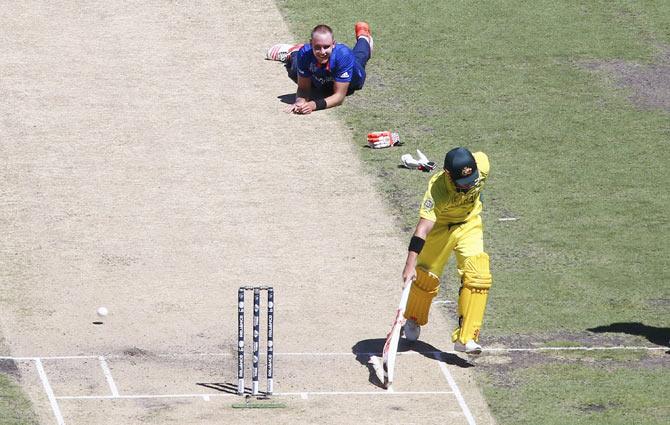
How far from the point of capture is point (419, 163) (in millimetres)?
20391

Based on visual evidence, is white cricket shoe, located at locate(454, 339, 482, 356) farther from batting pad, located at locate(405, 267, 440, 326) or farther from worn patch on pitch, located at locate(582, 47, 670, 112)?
worn patch on pitch, located at locate(582, 47, 670, 112)

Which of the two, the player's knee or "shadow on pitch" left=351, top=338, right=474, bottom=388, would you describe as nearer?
the player's knee

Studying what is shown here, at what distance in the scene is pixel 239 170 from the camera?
20.5 metres

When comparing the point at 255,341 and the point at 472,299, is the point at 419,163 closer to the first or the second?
the point at 472,299

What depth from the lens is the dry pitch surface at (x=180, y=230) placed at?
48.1 ft

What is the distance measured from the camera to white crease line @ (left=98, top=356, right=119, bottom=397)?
14.5 m

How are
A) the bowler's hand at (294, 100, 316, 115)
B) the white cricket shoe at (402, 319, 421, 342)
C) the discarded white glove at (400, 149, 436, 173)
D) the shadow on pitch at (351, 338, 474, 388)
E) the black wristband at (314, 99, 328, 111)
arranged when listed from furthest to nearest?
1. the black wristband at (314, 99, 328, 111)
2. the bowler's hand at (294, 100, 316, 115)
3. the discarded white glove at (400, 149, 436, 173)
4. the white cricket shoe at (402, 319, 421, 342)
5. the shadow on pitch at (351, 338, 474, 388)

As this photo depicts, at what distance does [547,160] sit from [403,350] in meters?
6.13

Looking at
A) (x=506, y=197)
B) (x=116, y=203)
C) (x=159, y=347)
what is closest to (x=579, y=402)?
(x=159, y=347)

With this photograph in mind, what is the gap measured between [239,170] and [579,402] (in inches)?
294

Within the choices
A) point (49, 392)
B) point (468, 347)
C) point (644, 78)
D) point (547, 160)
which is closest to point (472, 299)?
point (468, 347)

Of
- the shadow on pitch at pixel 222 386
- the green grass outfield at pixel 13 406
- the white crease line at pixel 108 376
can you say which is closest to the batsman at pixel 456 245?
the shadow on pitch at pixel 222 386

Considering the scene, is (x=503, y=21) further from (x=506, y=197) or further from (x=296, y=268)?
(x=296, y=268)

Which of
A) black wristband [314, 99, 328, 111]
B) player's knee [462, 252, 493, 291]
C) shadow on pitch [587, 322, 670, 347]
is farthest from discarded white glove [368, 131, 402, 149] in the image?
player's knee [462, 252, 493, 291]
